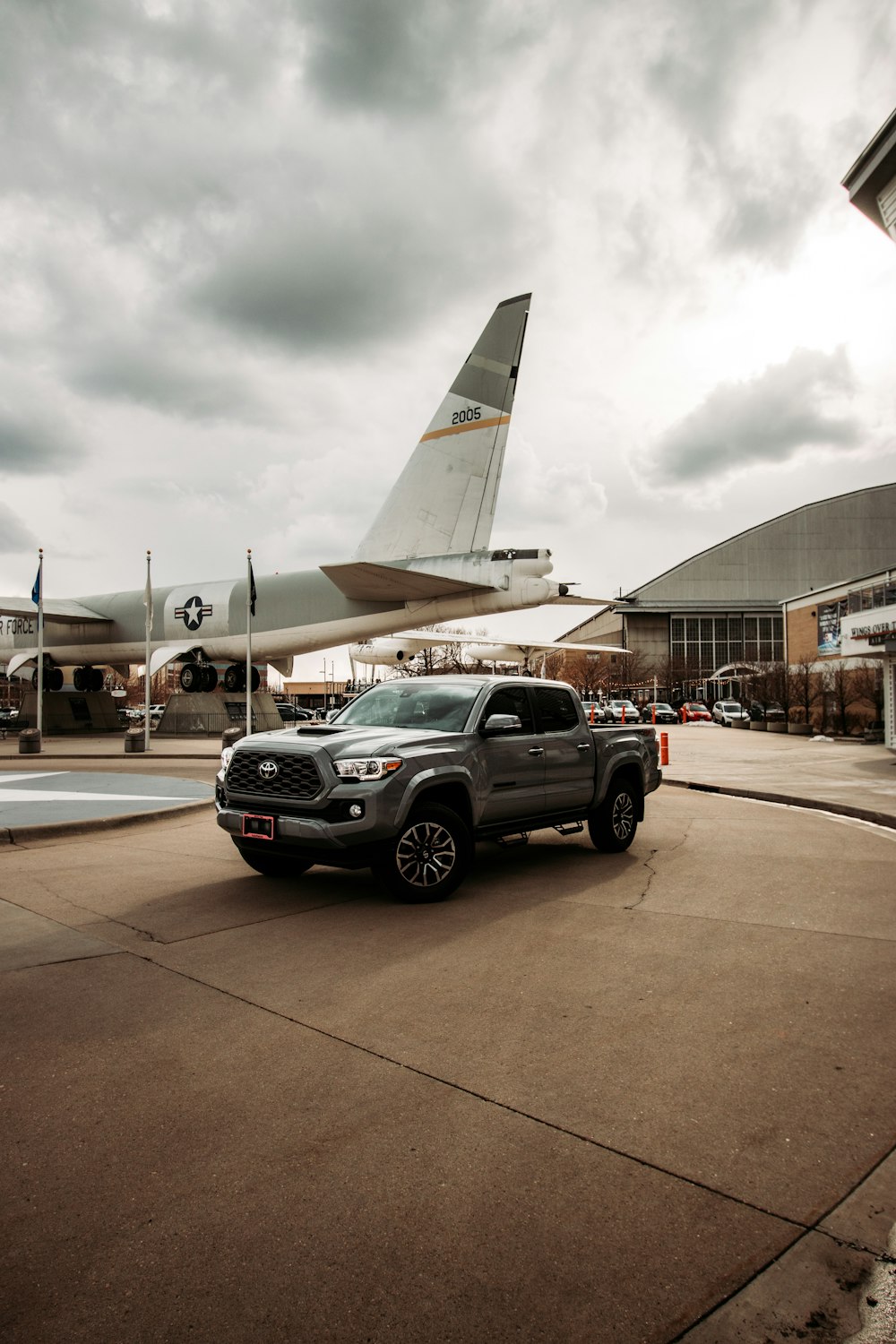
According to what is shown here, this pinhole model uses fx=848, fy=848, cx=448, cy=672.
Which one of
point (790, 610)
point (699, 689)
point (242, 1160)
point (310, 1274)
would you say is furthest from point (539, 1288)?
point (699, 689)

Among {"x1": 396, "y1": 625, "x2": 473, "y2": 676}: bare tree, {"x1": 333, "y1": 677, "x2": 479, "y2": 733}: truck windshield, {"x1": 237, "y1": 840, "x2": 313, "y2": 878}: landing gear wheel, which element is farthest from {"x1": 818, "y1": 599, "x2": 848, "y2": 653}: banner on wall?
{"x1": 237, "y1": 840, "x2": 313, "y2": 878}: landing gear wheel

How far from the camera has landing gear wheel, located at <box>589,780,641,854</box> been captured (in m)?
8.67

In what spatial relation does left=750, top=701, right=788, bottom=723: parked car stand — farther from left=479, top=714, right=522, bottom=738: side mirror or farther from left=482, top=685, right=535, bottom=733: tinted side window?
left=479, top=714, right=522, bottom=738: side mirror

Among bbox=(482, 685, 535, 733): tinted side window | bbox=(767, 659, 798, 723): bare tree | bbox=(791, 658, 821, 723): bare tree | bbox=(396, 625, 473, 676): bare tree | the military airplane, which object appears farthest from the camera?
bbox=(396, 625, 473, 676): bare tree

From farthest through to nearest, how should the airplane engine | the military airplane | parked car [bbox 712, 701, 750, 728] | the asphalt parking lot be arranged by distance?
parked car [bbox 712, 701, 750, 728] < the airplane engine < the military airplane < the asphalt parking lot

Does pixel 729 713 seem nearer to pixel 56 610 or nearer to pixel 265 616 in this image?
pixel 265 616

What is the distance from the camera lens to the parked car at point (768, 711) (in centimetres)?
4906

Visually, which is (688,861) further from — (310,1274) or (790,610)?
(790,610)

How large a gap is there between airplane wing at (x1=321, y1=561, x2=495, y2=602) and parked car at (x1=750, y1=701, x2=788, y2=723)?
29.6 meters

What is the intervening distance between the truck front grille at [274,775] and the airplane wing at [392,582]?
16017 millimetres

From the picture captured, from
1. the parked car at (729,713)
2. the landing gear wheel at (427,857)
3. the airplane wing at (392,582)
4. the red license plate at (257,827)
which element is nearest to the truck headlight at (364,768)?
the landing gear wheel at (427,857)

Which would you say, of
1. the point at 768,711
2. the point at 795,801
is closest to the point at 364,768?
the point at 795,801

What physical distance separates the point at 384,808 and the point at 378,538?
20.6 metres

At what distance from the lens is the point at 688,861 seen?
8367 mm
